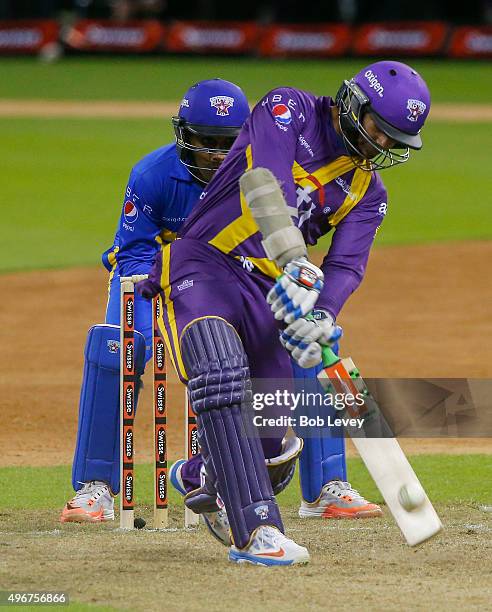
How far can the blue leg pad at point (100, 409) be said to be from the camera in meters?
6.94

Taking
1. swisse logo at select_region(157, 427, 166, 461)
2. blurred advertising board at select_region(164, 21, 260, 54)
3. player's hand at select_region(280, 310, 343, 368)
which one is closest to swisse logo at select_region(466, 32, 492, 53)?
blurred advertising board at select_region(164, 21, 260, 54)

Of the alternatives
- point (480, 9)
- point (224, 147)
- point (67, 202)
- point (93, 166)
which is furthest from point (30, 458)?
point (480, 9)

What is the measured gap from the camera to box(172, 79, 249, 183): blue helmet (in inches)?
274

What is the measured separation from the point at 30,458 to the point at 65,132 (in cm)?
1493

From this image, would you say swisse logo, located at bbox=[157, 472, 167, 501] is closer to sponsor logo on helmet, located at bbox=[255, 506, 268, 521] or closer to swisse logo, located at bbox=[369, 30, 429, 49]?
sponsor logo on helmet, located at bbox=[255, 506, 268, 521]

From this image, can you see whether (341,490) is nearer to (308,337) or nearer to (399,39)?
(308,337)

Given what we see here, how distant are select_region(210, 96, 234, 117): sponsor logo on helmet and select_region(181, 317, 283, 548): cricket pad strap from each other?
1719 mm

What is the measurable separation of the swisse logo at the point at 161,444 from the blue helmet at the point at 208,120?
1257 millimetres

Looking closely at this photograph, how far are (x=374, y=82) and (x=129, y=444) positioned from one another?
2.04m

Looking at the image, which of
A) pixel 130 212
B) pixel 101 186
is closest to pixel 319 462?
pixel 130 212

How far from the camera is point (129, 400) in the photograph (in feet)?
21.9

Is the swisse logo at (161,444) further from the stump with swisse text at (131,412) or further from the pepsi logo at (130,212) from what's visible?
the pepsi logo at (130,212)

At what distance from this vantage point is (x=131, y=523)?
6664mm

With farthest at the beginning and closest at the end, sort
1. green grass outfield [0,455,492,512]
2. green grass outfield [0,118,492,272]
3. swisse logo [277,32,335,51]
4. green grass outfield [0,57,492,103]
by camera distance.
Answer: swisse logo [277,32,335,51]
green grass outfield [0,57,492,103]
green grass outfield [0,118,492,272]
green grass outfield [0,455,492,512]
